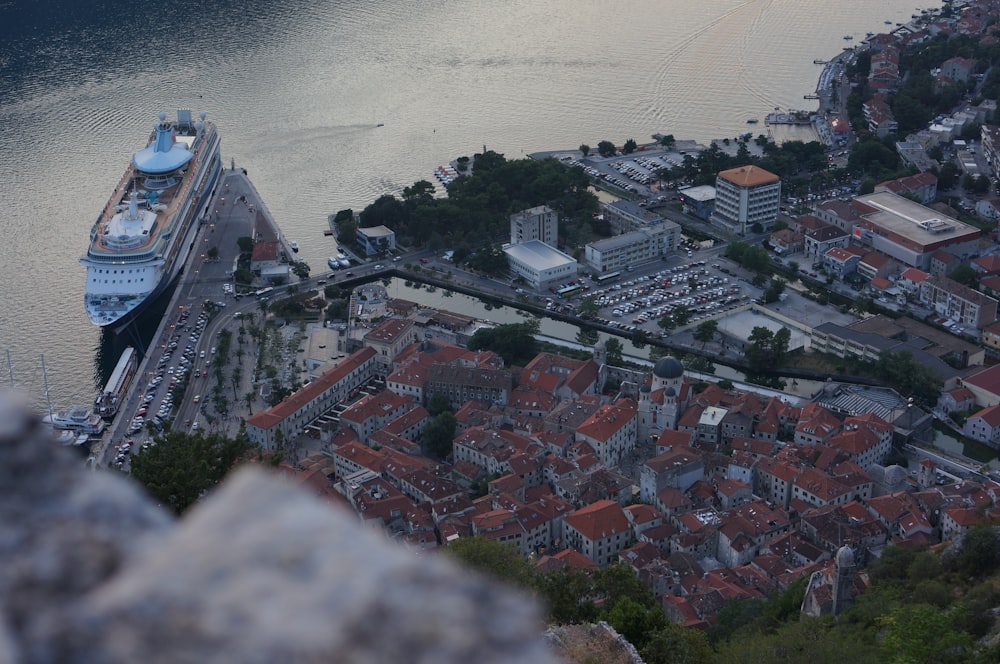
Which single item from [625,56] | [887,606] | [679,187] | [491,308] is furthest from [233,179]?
[887,606]

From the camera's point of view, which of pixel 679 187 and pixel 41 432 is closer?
pixel 41 432

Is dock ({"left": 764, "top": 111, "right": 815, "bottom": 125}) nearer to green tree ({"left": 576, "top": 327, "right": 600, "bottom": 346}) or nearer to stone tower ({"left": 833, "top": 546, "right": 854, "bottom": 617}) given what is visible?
green tree ({"left": 576, "top": 327, "right": 600, "bottom": 346})

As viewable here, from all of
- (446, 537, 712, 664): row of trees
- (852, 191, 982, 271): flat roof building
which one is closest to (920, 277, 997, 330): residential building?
(852, 191, 982, 271): flat roof building

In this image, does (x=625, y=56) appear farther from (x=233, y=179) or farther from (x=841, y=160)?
(x=233, y=179)

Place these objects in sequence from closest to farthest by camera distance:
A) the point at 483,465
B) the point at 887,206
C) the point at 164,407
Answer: the point at 483,465, the point at 164,407, the point at 887,206

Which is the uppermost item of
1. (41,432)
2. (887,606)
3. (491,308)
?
(41,432)

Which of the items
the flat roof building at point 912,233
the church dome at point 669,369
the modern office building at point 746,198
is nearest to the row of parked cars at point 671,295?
the modern office building at point 746,198

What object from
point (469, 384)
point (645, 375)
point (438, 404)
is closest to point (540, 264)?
point (645, 375)
